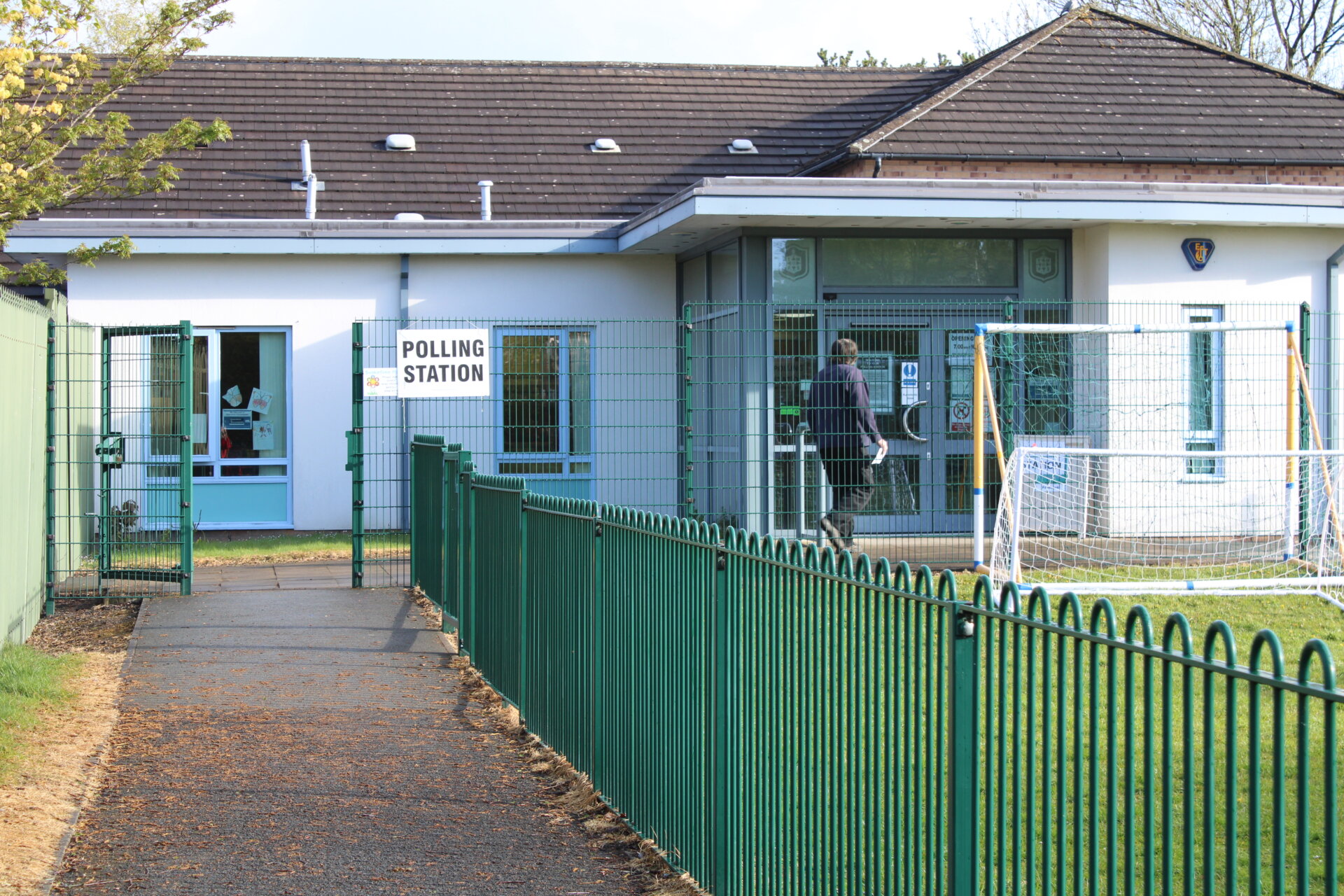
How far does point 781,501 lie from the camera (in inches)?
529


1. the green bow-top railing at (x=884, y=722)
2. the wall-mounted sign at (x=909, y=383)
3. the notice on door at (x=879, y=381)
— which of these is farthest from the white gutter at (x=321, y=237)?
the green bow-top railing at (x=884, y=722)

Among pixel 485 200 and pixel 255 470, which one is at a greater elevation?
pixel 485 200

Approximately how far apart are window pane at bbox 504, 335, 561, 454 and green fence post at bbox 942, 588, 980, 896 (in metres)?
10.6

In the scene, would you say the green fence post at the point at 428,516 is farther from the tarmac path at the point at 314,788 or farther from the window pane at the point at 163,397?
the window pane at the point at 163,397

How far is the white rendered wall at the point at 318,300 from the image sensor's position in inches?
667

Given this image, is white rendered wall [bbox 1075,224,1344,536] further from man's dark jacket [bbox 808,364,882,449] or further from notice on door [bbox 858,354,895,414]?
man's dark jacket [bbox 808,364,882,449]

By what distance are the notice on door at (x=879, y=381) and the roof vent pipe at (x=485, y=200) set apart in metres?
6.29

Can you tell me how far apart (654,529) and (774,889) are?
156 centimetres

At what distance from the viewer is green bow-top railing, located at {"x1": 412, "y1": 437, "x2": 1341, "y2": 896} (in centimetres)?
283

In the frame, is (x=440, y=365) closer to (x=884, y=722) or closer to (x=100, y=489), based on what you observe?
(x=100, y=489)

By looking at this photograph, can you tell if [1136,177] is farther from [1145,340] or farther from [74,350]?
[74,350]

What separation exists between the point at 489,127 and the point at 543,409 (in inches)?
298

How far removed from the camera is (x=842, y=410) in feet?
42.4

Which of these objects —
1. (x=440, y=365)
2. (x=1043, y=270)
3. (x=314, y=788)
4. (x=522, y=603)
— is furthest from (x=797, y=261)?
(x=314, y=788)
